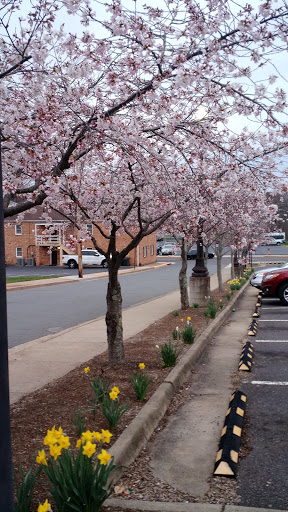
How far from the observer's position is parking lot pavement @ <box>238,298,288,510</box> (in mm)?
4203

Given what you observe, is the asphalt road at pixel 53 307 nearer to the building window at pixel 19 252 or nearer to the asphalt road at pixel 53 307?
the asphalt road at pixel 53 307

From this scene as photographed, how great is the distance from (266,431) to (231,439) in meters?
0.65

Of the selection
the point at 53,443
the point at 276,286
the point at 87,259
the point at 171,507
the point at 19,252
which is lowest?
the point at 171,507

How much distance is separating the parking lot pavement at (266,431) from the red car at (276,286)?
7091 millimetres

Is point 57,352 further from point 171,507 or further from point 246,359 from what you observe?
point 171,507

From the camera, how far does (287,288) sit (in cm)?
1789

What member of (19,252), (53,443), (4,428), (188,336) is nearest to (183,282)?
(188,336)

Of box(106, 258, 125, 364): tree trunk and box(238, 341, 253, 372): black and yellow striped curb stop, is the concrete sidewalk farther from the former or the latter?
box(238, 341, 253, 372): black and yellow striped curb stop

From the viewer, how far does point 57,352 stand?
33.6 ft

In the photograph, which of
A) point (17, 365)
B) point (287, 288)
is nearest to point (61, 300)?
point (287, 288)

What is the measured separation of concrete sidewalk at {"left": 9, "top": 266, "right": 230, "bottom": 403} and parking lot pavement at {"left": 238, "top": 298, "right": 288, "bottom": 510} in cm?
286

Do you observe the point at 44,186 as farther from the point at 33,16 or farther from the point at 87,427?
the point at 87,427

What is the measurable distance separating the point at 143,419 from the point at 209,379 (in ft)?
8.62

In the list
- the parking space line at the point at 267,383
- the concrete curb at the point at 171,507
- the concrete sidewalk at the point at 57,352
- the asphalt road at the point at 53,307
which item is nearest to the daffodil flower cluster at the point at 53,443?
the concrete curb at the point at 171,507
